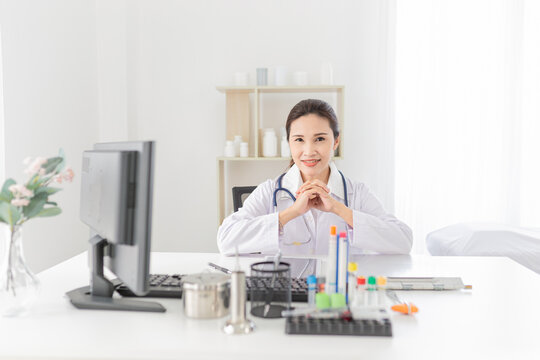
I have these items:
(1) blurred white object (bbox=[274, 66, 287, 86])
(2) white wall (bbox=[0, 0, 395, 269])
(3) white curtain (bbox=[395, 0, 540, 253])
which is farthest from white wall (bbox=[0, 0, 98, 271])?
(3) white curtain (bbox=[395, 0, 540, 253])

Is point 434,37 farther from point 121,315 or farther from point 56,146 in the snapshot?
point 121,315

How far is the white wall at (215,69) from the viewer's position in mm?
3512

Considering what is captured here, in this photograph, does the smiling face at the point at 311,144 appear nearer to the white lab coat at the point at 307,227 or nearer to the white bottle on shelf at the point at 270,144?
the white lab coat at the point at 307,227

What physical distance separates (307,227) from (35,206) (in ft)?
3.50

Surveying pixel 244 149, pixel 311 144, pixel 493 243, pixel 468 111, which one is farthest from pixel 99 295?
pixel 468 111

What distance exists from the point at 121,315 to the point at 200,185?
8.54 ft

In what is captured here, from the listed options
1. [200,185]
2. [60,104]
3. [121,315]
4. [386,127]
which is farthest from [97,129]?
[121,315]

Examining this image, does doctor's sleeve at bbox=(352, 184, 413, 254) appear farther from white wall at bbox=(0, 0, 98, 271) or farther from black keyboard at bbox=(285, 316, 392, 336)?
white wall at bbox=(0, 0, 98, 271)

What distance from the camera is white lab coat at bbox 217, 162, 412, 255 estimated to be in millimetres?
1747

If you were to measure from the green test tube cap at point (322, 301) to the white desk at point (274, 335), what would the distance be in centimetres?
9

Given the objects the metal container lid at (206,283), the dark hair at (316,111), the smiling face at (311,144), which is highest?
the dark hair at (316,111)

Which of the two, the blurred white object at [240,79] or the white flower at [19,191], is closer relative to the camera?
the white flower at [19,191]

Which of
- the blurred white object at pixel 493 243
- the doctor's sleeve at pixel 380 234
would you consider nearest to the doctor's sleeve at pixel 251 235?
the doctor's sleeve at pixel 380 234

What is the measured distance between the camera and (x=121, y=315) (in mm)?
1128
